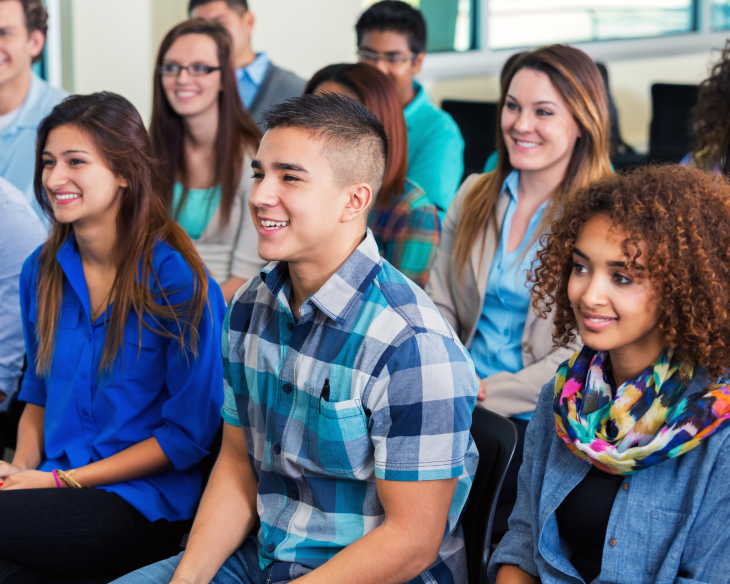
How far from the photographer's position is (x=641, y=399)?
44.8 inches

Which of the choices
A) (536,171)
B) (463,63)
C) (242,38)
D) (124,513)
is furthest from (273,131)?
(463,63)

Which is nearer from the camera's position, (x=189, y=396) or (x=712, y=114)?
(x=189, y=396)

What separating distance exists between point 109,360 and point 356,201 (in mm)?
704

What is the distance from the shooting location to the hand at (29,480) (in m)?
1.56

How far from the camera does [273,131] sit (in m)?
1.26

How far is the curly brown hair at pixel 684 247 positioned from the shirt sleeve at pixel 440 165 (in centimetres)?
165

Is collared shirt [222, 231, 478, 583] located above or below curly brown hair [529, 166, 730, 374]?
below

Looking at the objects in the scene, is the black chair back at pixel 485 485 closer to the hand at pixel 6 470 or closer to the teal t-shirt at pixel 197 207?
the hand at pixel 6 470

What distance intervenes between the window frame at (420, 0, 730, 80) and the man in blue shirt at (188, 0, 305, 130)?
180cm

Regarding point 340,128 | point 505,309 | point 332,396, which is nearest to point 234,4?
point 505,309

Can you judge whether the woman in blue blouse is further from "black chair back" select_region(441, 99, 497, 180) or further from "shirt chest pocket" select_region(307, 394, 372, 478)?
"black chair back" select_region(441, 99, 497, 180)

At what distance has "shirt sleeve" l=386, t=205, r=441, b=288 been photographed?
2277 millimetres

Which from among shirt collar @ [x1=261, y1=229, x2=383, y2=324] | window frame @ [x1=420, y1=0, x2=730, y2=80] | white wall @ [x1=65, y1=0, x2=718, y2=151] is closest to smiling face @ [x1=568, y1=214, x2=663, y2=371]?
shirt collar @ [x1=261, y1=229, x2=383, y2=324]

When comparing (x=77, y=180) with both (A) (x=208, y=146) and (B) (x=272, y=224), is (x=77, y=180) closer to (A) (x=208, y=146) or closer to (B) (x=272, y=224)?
(B) (x=272, y=224)
